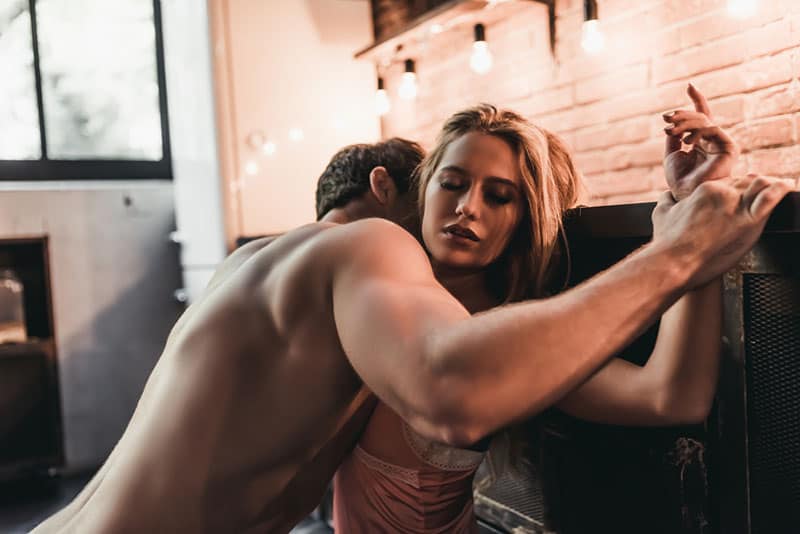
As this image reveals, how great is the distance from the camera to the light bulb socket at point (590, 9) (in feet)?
8.22

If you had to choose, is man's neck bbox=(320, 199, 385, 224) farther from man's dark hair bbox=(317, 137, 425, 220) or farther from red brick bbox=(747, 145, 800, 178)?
red brick bbox=(747, 145, 800, 178)

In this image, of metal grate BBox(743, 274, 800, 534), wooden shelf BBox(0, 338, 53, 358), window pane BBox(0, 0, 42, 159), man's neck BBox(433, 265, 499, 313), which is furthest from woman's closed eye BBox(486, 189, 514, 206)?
window pane BBox(0, 0, 42, 159)

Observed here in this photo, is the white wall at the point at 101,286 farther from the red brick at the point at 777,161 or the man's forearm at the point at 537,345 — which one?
the man's forearm at the point at 537,345

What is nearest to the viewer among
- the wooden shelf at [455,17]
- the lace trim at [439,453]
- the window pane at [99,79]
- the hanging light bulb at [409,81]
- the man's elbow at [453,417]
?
the man's elbow at [453,417]

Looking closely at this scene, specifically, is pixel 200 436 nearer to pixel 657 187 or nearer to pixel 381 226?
pixel 381 226

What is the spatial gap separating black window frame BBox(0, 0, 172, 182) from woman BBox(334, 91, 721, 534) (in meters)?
3.39

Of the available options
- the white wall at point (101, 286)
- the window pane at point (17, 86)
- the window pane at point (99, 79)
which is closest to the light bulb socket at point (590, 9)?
the white wall at point (101, 286)

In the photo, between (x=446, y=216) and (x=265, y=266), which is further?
(x=446, y=216)

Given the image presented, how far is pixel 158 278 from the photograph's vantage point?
4254 millimetres

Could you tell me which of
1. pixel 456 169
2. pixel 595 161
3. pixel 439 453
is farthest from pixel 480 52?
pixel 439 453

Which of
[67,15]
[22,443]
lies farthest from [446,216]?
[67,15]

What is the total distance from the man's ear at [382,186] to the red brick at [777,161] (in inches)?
50.7

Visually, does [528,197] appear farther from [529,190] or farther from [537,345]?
[537,345]

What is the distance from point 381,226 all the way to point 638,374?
1.65 ft
